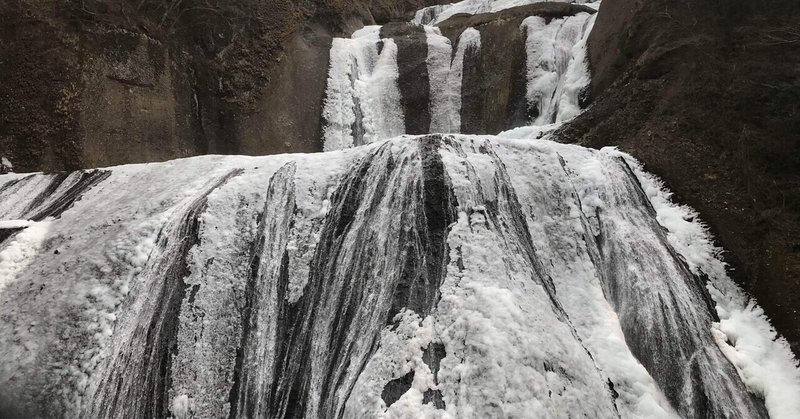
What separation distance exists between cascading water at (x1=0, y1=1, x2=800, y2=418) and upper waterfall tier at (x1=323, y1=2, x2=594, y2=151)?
21.0 ft

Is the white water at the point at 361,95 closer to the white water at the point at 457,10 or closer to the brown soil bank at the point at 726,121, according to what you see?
the white water at the point at 457,10

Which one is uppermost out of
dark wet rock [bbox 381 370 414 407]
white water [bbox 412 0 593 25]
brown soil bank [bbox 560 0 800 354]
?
white water [bbox 412 0 593 25]

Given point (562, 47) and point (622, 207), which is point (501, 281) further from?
point (562, 47)

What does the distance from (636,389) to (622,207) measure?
2.57 m

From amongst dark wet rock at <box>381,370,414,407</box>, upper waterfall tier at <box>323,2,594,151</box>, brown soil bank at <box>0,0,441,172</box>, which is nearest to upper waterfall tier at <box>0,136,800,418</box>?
dark wet rock at <box>381,370,414,407</box>

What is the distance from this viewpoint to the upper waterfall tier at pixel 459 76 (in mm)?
13039

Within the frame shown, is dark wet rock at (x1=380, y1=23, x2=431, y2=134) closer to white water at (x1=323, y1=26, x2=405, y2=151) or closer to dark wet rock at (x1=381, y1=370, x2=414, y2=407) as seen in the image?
white water at (x1=323, y1=26, x2=405, y2=151)

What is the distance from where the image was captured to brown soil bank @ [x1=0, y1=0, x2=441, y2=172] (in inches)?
366

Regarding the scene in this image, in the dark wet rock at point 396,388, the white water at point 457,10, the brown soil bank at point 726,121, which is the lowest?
the dark wet rock at point 396,388

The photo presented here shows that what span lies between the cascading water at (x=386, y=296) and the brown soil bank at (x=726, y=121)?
1.12 ft

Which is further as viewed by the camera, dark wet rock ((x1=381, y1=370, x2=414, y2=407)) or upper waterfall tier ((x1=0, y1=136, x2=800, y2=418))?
upper waterfall tier ((x1=0, y1=136, x2=800, y2=418))

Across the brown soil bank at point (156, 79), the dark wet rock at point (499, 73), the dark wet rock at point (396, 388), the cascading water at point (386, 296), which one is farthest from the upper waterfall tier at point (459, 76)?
the dark wet rock at point (396, 388)

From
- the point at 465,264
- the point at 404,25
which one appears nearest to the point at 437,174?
the point at 465,264

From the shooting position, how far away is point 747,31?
296 inches
